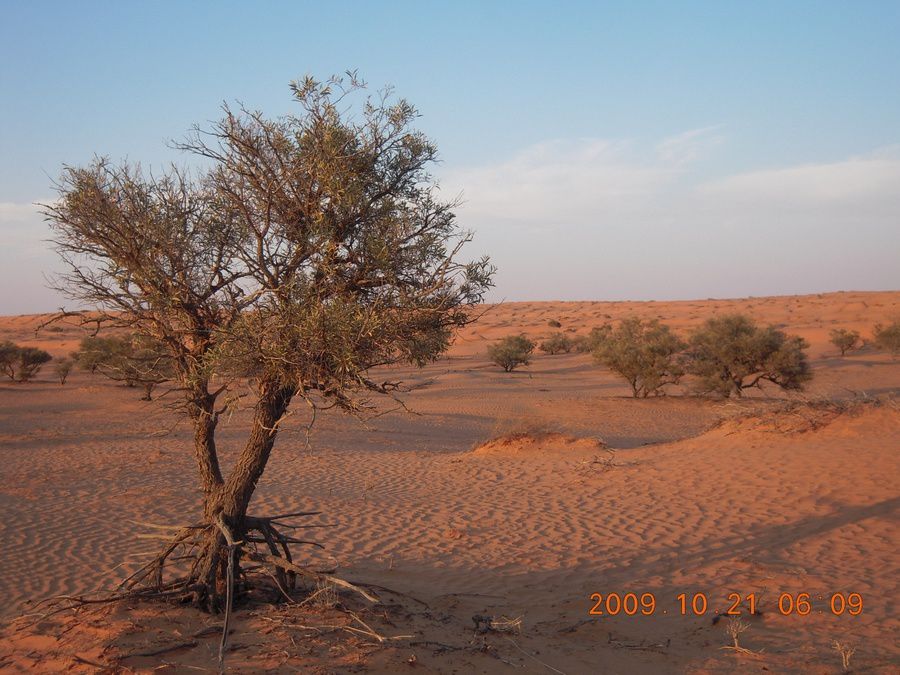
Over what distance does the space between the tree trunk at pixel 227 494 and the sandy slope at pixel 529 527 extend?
1.07 ft

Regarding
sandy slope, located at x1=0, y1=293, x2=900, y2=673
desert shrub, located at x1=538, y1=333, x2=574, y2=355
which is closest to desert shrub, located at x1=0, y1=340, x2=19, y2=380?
sandy slope, located at x1=0, y1=293, x2=900, y2=673

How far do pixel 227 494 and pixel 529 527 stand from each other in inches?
237

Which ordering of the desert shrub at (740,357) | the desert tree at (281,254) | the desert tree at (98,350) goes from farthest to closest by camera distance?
the desert shrub at (740,357)
the desert tree at (98,350)
the desert tree at (281,254)

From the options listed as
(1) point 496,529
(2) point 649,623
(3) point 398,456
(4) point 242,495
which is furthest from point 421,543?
(3) point 398,456

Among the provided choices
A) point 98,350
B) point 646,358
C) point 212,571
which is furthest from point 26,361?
point 212,571

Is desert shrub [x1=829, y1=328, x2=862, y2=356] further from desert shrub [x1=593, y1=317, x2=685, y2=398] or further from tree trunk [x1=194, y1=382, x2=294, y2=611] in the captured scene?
tree trunk [x1=194, y1=382, x2=294, y2=611]

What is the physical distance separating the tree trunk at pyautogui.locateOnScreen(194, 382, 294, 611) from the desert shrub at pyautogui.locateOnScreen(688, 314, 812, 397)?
2474 cm

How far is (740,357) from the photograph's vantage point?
2733 centimetres

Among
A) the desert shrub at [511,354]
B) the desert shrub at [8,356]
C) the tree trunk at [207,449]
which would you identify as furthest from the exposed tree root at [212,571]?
the desert shrub at [511,354]

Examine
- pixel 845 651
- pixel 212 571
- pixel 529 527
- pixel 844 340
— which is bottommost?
pixel 529 527

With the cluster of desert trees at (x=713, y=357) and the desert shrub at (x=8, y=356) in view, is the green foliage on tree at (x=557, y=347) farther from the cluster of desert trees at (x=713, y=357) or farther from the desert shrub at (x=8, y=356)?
the desert shrub at (x=8, y=356)

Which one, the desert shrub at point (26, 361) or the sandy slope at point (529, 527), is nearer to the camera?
the sandy slope at point (529, 527)

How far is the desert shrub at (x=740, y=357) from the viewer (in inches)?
1059

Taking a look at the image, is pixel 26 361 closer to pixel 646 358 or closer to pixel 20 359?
pixel 20 359
